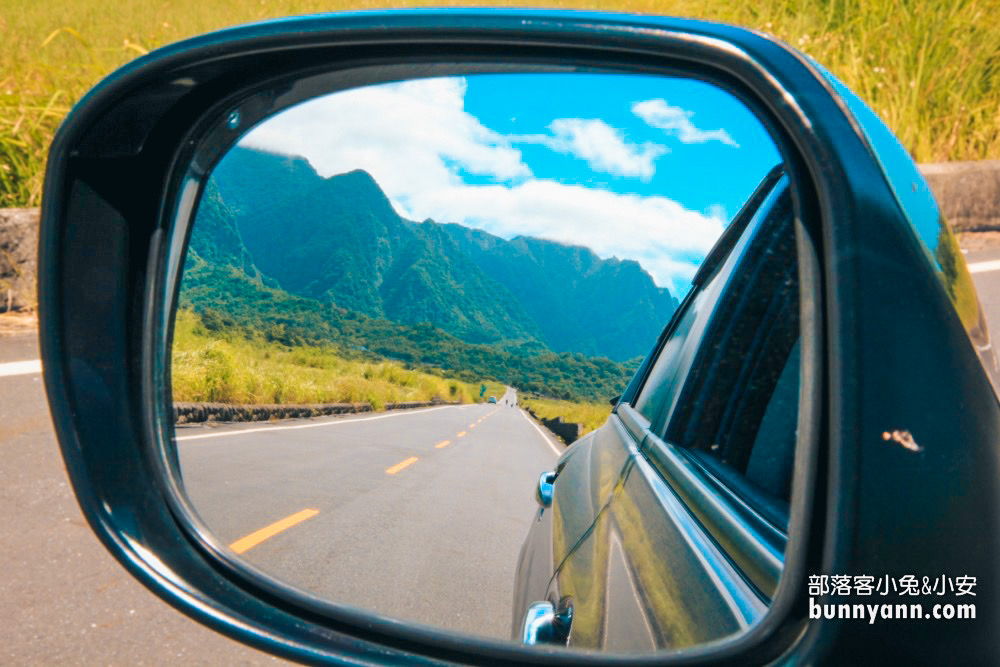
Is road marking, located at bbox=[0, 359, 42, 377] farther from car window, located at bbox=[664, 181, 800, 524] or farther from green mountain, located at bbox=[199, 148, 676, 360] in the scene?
car window, located at bbox=[664, 181, 800, 524]

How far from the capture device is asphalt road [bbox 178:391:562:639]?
1.16m

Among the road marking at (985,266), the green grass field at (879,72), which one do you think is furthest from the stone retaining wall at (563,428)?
the green grass field at (879,72)

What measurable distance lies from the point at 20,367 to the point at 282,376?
5.53 m

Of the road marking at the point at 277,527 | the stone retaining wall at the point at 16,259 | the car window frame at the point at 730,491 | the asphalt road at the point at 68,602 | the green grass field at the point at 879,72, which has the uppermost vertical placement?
the green grass field at the point at 879,72

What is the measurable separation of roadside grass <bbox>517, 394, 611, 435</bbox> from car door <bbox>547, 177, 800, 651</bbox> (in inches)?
3.4

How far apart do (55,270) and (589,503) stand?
1006 millimetres

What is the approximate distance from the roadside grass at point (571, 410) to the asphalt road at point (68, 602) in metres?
1.96

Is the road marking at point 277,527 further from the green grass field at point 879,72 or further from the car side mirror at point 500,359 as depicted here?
the green grass field at point 879,72

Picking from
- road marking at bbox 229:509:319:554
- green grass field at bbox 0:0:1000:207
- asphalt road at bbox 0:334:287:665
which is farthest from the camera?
green grass field at bbox 0:0:1000:207

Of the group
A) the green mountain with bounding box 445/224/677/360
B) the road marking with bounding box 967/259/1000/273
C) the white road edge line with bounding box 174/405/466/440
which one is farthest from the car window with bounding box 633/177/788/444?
the road marking with bounding box 967/259/1000/273

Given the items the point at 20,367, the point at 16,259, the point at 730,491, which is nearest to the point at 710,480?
the point at 730,491

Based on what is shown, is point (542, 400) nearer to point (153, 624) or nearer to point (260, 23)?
point (260, 23)

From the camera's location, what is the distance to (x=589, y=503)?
1.51 metres

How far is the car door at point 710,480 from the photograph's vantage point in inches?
39.4
